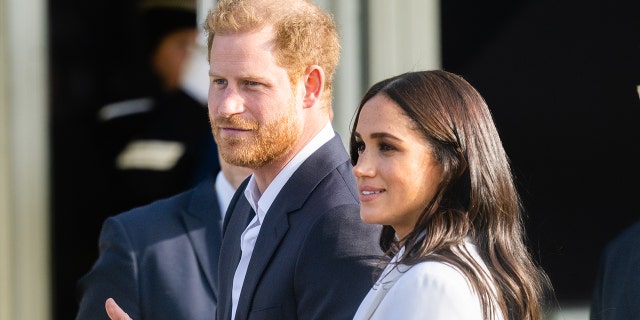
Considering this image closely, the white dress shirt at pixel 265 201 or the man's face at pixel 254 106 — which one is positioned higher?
the man's face at pixel 254 106

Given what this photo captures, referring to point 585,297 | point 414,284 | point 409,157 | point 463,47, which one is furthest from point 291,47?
point 585,297

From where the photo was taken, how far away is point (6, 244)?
4.44 meters

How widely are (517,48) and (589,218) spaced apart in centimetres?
68

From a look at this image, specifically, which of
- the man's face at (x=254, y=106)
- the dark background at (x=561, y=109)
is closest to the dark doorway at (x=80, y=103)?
the dark background at (x=561, y=109)

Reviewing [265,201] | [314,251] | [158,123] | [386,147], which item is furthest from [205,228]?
[158,123]

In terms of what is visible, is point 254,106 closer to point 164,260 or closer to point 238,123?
point 238,123

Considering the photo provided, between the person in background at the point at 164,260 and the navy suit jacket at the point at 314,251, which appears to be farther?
the person in background at the point at 164,260

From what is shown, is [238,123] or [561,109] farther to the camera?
[561,109]

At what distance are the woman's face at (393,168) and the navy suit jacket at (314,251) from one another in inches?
7.3

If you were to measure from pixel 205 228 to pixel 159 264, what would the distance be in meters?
0.17

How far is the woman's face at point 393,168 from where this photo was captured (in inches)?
80.6

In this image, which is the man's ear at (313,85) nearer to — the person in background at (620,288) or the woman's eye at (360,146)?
the woman's eye at (360,146)

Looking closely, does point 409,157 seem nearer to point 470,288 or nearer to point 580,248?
point 470,288

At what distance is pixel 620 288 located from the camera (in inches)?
118
